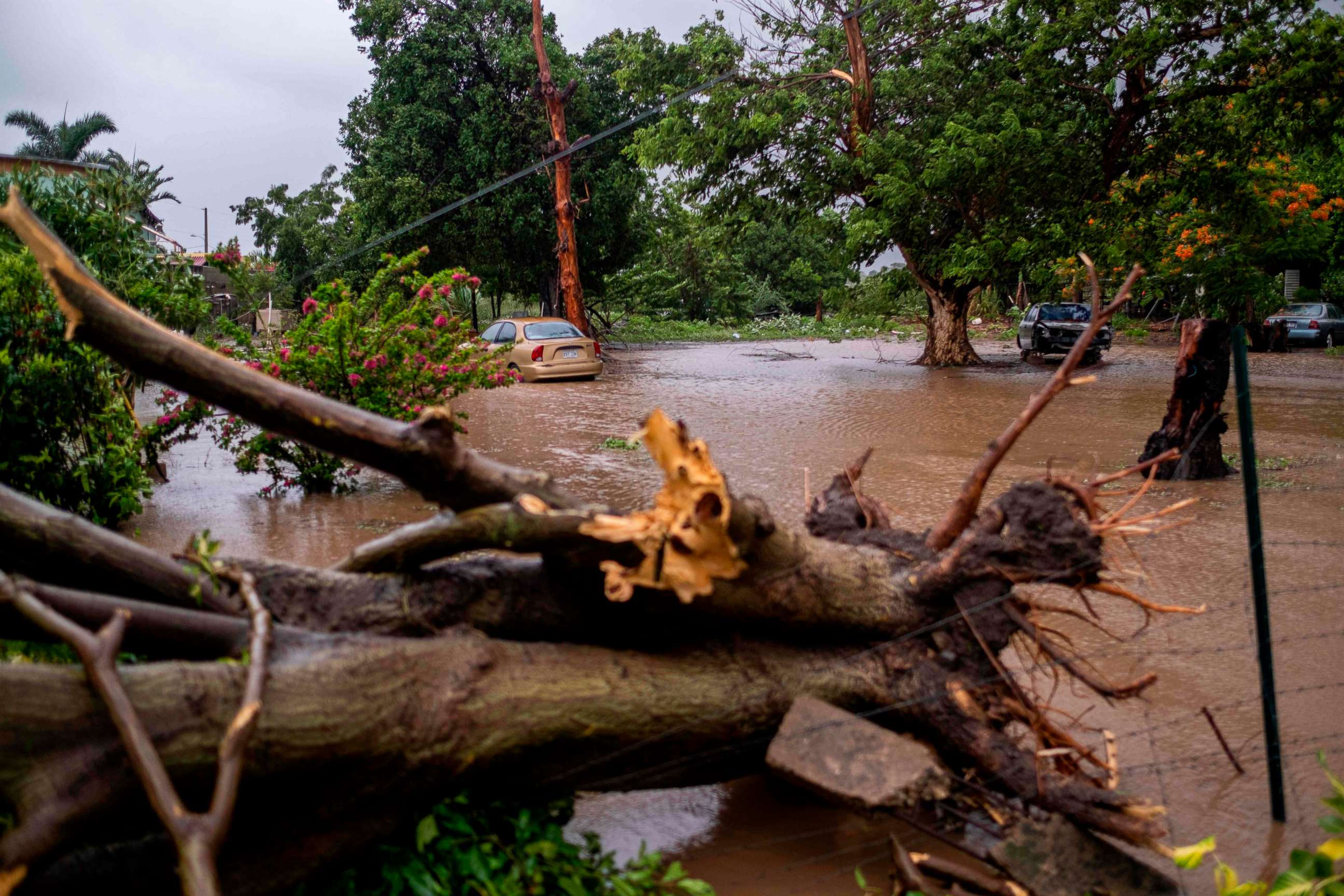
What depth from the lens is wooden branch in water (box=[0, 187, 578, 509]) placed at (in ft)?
9.42

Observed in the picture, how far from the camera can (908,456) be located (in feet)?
35.0

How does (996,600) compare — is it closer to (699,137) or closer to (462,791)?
(462,791)

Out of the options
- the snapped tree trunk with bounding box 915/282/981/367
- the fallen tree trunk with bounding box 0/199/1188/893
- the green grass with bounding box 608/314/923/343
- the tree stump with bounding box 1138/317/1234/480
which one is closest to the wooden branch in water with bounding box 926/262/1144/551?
the fallen tree trunk with bounding box 0/199/1188/893

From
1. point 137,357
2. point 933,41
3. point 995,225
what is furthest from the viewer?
point 933,41

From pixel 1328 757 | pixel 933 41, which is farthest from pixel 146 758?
pixel 933 41

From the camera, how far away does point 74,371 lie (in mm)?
6949

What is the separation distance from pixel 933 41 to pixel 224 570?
70.6ft

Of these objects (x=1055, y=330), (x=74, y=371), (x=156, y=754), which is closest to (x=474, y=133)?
(x=1055, y=330)

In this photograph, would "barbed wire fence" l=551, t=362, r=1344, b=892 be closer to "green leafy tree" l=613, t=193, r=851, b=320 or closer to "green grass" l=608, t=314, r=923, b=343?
"green leafy tree" l=613, t=193, r=851, b=320

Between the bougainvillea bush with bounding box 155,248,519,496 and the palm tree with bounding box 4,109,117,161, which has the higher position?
the palm tree with bounding box 4,109,117,161

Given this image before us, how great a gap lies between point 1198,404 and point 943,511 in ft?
9.52

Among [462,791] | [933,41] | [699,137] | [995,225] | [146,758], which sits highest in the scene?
[933,41]

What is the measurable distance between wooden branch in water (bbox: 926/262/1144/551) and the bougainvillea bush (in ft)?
19.2

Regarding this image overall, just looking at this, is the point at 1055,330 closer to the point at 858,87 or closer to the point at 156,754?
the point at 858,87
